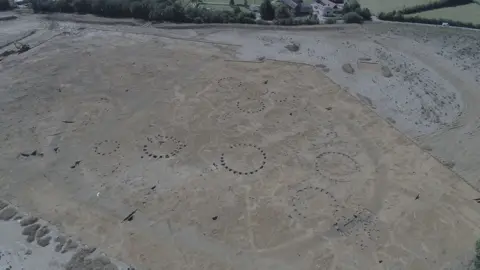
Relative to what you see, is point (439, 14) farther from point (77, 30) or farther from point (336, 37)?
point (77, 30)

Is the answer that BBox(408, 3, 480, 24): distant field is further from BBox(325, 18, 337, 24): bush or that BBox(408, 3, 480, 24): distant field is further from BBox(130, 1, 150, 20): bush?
BBox(130, 1, 150, 20): bush

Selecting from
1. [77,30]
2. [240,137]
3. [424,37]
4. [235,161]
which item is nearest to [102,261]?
[235,161]

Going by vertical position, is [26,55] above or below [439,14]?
below

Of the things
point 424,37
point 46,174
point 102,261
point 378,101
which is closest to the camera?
point 102,261

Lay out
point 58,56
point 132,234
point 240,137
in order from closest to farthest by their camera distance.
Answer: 1. point 132,234
2. point 240,137
3. point 58,56

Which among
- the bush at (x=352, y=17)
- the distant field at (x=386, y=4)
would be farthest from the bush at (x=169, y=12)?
the distant field at (x=386, y=4)

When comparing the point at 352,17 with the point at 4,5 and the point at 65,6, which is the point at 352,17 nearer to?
the point at 65,6

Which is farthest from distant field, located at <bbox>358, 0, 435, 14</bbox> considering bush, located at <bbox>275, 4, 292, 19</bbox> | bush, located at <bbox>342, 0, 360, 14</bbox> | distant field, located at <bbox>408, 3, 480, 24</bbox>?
bush, located at <bbox>275, 4, 292, 19</bbox>

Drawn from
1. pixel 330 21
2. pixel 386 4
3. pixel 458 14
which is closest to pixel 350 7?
pixel 330 21
